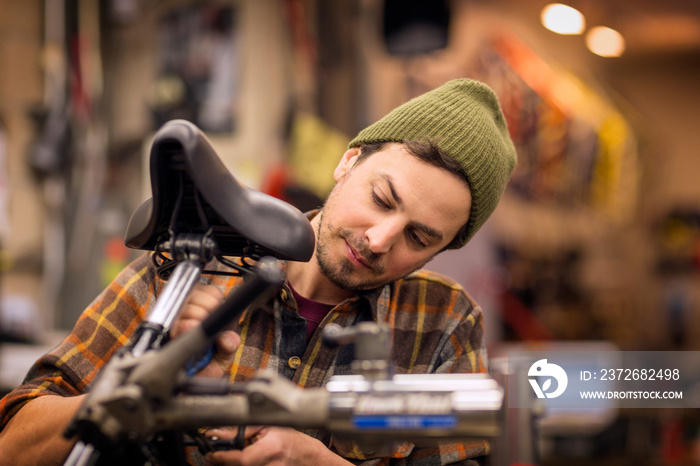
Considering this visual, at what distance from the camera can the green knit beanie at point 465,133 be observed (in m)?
1.42

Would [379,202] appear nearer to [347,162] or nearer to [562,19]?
[347,162]

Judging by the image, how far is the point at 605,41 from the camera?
7.55 meters

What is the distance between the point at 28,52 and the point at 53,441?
100 inches

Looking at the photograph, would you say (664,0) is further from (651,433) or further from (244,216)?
(244,216)

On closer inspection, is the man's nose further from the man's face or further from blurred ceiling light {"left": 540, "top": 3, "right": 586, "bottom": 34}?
blurred ceiling light {"left": 540, "top": 3, "right": 586, "bottom": 34}

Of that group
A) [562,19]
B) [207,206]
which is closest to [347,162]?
[207,206]

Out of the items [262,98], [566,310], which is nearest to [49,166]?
[262,98]

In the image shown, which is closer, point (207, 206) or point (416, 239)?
point (207, 206)

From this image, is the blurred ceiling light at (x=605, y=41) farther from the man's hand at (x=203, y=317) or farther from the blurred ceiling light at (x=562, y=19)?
the man's hand at (x=203, y=317)

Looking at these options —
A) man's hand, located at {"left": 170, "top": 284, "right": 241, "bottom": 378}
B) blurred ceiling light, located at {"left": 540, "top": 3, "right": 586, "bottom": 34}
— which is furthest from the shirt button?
blurred ceiling light, located at {"left": 540, "top": 3, "right": 586, "bottom": 34}

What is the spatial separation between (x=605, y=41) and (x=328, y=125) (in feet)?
14.4

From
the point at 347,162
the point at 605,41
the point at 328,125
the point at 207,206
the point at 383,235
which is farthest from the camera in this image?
the point at 605,41

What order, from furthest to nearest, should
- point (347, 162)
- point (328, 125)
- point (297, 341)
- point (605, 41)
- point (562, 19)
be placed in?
point (605, 41)
point (562, 19)
point (328, 125)
point (347, 162)
point (297, 341)

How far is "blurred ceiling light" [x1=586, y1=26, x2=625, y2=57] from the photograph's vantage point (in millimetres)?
7168
